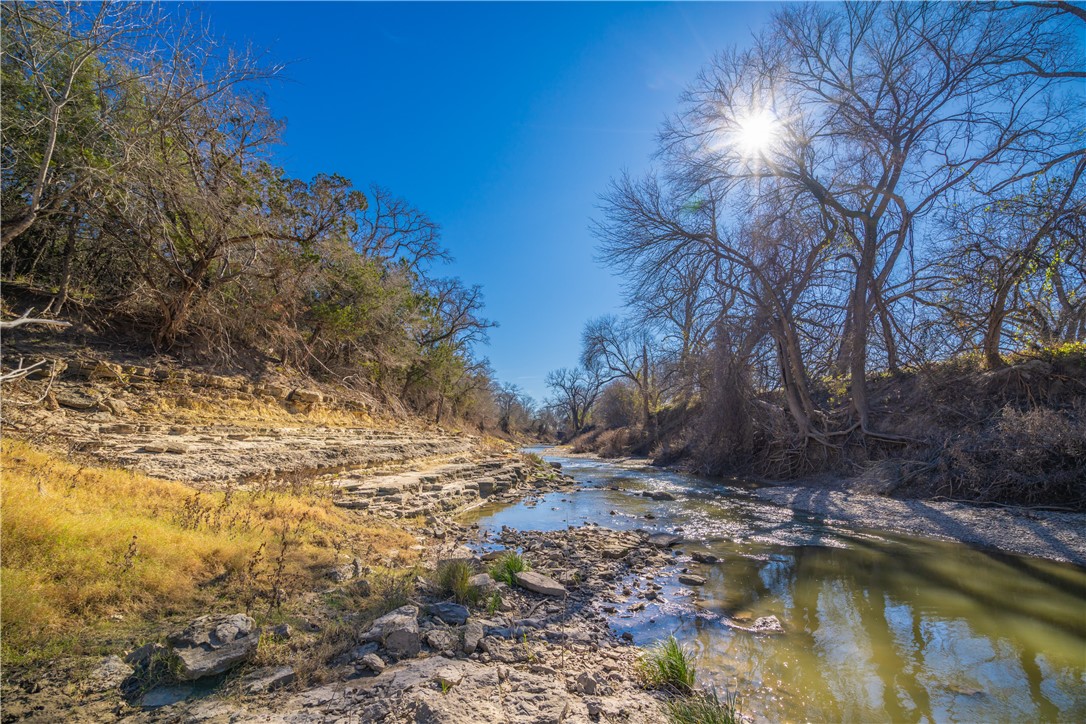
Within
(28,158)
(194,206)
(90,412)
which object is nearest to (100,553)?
(90,412)

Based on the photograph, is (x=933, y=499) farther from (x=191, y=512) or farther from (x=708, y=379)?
(x=191, y=512)

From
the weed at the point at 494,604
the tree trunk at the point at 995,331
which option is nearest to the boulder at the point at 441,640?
the weed at the point at 494,604

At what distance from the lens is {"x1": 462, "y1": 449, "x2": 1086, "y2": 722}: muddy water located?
3250mm

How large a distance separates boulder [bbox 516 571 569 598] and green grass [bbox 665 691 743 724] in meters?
2.11

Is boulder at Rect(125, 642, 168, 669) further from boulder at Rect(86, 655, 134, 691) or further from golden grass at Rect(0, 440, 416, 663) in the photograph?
golden grass at Rect(0, 440, 416, 663)

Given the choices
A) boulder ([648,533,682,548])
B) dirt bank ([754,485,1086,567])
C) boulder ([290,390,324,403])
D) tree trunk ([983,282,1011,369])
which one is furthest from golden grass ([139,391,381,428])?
tree trunk ([983,282,1011,369])

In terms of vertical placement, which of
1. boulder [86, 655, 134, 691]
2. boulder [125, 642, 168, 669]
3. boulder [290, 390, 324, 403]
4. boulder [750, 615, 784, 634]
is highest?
boulder [290, 390, 324, 403]

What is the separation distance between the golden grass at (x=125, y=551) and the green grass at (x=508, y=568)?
3.76 feet

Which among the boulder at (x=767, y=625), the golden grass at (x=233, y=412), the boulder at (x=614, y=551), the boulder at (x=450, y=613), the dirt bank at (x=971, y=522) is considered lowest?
the boulder at (x=614, y=551)

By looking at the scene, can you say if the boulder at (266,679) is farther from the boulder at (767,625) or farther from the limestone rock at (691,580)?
the limestone rock at (691,580)

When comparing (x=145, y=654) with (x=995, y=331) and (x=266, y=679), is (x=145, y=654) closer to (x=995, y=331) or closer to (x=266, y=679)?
(x=266, y=679)

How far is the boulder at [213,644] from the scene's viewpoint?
2.66 m

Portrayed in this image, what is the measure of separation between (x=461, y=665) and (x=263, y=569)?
236cm

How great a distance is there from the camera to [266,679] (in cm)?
272
